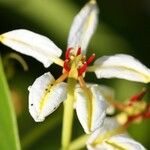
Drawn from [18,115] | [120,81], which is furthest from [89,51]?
[18,115]

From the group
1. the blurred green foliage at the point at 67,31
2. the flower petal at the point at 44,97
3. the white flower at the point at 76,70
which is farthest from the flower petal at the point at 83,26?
the blurred green foliage at the point at 67,31

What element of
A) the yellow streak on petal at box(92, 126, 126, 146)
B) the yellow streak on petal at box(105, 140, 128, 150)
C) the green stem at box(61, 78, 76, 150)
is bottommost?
the yellow streak on petal at box(105, 140, 128, 150)

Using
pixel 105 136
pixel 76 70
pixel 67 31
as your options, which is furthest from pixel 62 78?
pixel 67 31

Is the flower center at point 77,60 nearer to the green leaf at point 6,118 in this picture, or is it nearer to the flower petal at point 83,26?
the flower petal at point 83,26

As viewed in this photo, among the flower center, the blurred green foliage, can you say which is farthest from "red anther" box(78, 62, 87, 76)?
the blurred green foliage

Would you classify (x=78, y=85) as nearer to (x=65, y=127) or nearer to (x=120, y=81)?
(x=65, y=127)

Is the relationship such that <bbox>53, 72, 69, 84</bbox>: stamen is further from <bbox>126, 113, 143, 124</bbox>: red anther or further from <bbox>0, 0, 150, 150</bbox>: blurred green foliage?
<bbox>0, 0, 150, 150</bbox>: blurred green foliage

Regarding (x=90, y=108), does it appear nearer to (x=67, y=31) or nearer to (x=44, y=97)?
(x=44, y=97)
